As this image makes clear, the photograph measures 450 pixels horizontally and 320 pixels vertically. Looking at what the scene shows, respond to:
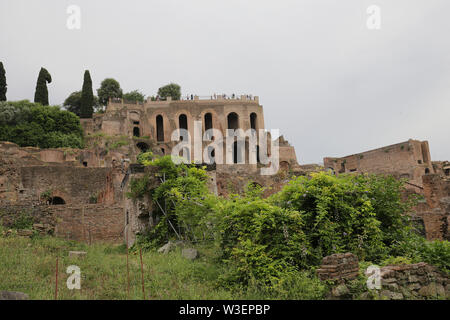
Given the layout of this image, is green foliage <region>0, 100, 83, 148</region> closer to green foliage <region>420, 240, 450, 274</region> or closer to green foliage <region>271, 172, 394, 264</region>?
green foliage <region>271, 172, 394, 264</region>

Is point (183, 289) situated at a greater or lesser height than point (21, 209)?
lesser

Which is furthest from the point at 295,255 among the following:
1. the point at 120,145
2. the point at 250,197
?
the point at 120,145

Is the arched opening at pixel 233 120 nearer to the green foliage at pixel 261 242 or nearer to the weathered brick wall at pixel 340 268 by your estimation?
the green foliage at pixel 261 242

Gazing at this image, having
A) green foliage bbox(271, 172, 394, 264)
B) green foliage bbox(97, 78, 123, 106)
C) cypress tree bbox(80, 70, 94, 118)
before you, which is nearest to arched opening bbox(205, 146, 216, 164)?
cypress tree bbox(80, 70, 94, 118)

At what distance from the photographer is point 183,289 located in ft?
25.9

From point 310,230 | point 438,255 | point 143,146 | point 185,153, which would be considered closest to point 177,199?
point 310,230

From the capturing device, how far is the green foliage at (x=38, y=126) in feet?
136

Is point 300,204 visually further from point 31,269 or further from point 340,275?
point 31,269

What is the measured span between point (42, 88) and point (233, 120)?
28311 mm

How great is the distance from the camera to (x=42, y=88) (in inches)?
2044

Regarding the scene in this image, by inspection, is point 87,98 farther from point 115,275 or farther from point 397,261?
point 397,261

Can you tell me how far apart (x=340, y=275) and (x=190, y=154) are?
44.1 meters

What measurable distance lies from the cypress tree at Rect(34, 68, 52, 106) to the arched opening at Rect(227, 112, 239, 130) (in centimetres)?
2690
